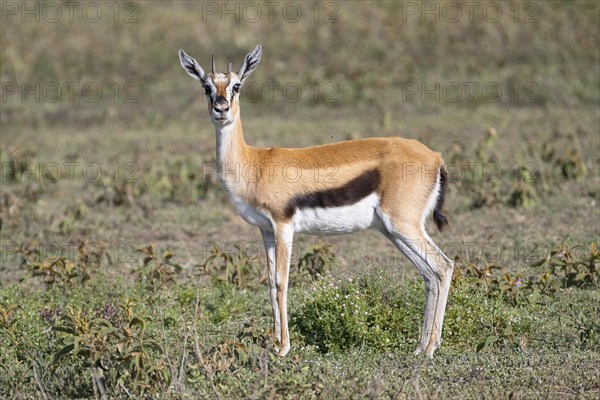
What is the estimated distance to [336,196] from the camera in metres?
6.16

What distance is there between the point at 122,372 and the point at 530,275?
3722 millimetres

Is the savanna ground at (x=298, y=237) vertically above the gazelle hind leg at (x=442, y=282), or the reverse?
the gazelle hind leg at (x=442, y=282)

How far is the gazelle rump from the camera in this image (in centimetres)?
614

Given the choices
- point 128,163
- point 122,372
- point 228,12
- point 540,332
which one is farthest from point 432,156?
point 228,12

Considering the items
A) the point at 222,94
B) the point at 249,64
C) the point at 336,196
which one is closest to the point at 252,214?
the point at 336,196

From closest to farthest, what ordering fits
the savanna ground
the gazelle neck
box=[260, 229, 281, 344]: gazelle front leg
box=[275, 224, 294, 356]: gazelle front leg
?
the savanna ground < box=[275, 224, 294, 356]: gazelle front leg < box=[260, 229, 281, 344]: gazelle front leg < the gazelle neck

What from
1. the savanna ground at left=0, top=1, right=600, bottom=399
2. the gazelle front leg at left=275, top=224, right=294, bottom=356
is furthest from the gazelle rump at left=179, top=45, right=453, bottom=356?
the savanna ground at left=0, top=1, right=600, bottom=399

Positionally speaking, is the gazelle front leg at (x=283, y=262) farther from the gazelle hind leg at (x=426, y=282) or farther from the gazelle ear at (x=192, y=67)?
the gazelle ear at (x=192, y=67)

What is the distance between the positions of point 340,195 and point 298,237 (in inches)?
137

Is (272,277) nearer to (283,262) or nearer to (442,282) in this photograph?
(283,262)

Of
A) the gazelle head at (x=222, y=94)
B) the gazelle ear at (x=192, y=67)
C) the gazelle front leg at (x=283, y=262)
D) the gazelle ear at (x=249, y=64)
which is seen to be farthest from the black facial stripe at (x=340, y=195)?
the gazelle ear at (x=192, y=67)

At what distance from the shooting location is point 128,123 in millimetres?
14688

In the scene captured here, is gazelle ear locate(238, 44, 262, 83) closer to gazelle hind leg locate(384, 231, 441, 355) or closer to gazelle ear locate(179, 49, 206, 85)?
gazelle ear locate(179, 49, 206, 85)

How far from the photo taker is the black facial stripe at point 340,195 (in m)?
6.16
